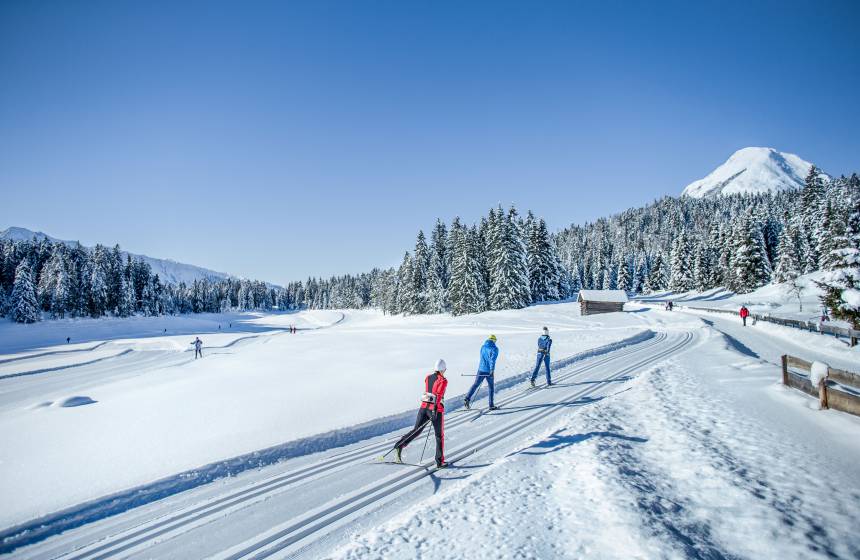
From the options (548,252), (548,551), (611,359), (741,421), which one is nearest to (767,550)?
(548,551)

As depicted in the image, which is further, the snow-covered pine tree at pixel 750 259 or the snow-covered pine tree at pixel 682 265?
the snow-covered pine tree at pixel 682 265

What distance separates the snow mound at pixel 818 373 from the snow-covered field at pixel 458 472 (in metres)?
0.78

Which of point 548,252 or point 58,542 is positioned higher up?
point 548,252

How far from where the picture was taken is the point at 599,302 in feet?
184

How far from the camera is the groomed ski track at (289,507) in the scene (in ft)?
17.6

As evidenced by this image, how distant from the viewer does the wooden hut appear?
55688mm

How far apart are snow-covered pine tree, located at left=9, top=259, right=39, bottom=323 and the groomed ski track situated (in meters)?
84.8

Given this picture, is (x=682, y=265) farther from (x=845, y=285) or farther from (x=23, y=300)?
(x=23, y=300)

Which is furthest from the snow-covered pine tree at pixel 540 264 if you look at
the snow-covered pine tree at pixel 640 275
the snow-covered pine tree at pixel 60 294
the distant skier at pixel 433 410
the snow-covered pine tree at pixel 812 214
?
the snow-covered pine tree at pixel 60 294

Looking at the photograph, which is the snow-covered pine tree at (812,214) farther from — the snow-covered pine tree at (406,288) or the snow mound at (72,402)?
the snow mound at (72,402)

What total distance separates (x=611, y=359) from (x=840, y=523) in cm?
1707

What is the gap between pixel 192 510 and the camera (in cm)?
637

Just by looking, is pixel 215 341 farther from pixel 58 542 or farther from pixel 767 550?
pixel 767 550

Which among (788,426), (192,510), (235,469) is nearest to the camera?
(192,510)
